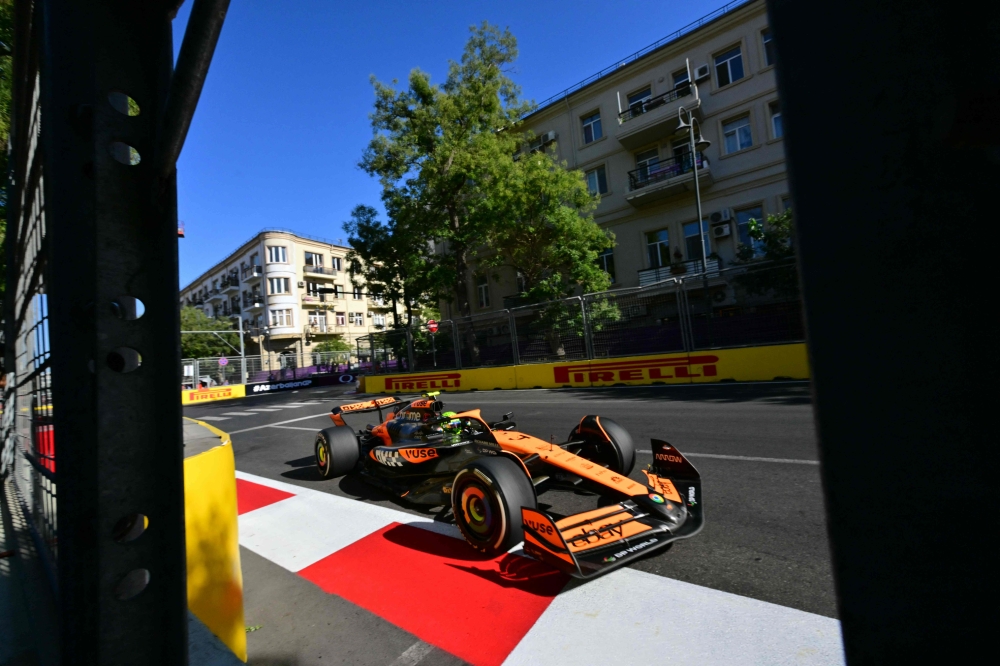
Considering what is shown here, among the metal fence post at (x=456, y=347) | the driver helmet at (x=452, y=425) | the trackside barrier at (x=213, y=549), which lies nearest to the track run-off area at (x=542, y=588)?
the trackside barrier at (x=213, y=549)

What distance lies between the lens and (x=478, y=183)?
728 inches

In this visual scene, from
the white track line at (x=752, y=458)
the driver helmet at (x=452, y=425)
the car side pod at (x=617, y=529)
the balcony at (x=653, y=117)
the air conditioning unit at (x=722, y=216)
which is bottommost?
the white track line at (x=752, y=458)

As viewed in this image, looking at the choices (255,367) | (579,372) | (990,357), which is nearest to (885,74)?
(990,357)

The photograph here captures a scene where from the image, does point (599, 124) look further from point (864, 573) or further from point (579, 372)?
point (864, 573)

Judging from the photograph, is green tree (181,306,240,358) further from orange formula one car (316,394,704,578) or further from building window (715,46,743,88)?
orange formula one car (316,394,704,578)

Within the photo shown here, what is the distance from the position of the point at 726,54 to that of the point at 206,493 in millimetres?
21802

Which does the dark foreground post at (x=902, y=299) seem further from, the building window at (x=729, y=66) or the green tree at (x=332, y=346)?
the green tree at (x=332, y=346)

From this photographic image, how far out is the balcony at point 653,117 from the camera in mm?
18922

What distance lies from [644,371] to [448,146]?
1148cm

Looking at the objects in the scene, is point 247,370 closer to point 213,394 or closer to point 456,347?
point 213,394

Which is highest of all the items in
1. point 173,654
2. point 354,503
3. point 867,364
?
point 867,364

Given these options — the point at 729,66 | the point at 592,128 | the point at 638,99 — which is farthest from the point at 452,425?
the point at 592,128

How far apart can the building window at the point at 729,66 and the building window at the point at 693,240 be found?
5.09 meters

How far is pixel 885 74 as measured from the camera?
0.34 meters
